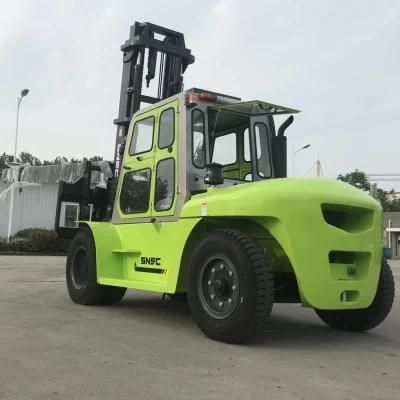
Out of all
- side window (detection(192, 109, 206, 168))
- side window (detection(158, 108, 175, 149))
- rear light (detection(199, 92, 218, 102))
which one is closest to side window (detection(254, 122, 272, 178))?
rear light (detection(199, 92, 218, 102))

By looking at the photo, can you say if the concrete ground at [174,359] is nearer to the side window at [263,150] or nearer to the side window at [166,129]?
the side window at [263,150]

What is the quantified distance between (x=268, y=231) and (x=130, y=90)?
169 inches

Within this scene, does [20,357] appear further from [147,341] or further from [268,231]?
[268,231]

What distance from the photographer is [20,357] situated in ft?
16.6

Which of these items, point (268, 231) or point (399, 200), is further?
point (399, 200)

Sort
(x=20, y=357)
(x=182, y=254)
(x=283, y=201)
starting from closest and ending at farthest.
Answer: (x=20, y=357)
(x=283, y=201)
(x=182, y=254)

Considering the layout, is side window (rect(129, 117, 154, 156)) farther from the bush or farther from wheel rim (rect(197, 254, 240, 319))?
the bush

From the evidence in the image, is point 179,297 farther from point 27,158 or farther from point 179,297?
point 27,158

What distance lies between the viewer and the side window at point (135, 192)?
7.81 metres

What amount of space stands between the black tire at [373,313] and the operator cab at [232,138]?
208 cm

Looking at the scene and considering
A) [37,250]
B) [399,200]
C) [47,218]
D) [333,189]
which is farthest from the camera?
[399,200]

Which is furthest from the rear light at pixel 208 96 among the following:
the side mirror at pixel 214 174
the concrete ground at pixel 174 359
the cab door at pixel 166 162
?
→ the concrete ground at pixel 174 359

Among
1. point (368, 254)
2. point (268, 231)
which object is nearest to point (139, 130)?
point (268, 231)

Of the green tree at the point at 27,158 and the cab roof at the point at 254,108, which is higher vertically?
the green tree at the point at 27,158
